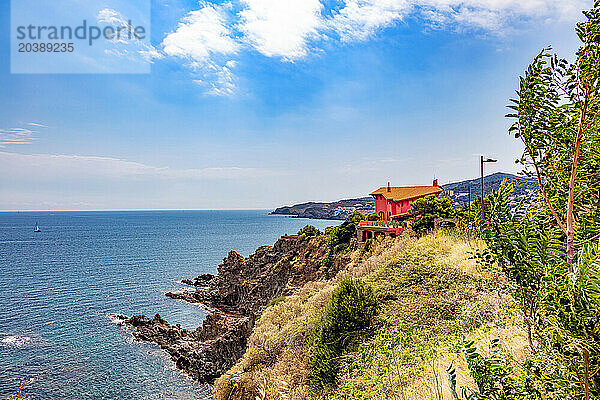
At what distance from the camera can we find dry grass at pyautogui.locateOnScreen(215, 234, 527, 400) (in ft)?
19.5

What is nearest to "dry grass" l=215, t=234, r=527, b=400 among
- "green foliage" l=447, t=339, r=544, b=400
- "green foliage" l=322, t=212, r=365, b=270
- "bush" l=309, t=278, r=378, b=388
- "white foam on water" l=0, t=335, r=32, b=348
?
"bush" l=309, t=278, r=378, b=388

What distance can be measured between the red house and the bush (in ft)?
50.6

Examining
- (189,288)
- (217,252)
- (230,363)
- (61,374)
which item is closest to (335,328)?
(230,363)

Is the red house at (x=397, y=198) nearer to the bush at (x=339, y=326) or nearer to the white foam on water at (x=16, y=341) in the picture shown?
the bush at (x=339, y=326)

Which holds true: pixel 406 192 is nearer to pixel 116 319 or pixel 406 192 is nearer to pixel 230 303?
pixel 230 303

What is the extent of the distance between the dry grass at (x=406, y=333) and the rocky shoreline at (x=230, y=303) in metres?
9.74

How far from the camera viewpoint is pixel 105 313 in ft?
121

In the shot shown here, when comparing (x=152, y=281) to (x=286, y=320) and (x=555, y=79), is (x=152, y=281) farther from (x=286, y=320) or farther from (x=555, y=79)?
(x=555, y=79)

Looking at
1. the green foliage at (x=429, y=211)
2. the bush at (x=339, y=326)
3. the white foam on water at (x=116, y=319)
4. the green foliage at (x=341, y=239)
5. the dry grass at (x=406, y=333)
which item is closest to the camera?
the dry grass at (x=406, y=333)

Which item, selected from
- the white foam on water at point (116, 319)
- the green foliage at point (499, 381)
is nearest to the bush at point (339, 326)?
the green foliage at point (499, 381)

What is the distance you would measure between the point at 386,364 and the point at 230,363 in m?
17.9

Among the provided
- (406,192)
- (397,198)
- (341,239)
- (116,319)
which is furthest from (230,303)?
(406,192)

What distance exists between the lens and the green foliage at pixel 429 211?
793 inches

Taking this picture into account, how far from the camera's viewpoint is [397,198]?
27391 mm
